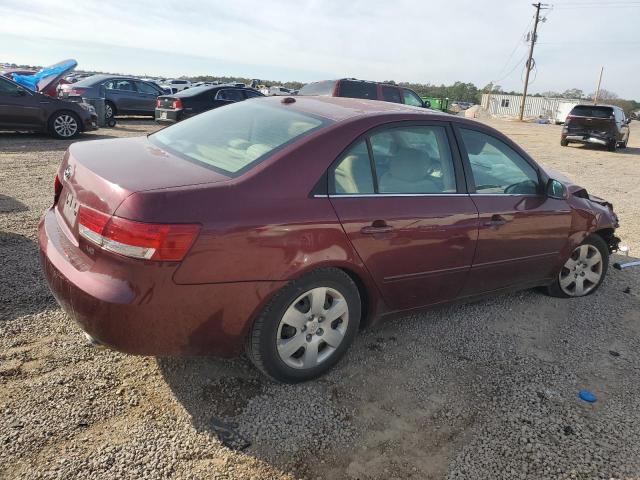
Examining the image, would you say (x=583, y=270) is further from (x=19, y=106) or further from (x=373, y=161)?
(x=19, y=106)

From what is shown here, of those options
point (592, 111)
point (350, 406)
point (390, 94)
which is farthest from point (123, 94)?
point (592, 111)

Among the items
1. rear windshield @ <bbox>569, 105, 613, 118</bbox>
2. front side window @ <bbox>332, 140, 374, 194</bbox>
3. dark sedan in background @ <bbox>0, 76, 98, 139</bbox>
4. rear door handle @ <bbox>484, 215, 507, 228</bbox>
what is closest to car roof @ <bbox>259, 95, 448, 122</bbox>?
front side window @ <bbox>332, 140, 374, 194</bbox>

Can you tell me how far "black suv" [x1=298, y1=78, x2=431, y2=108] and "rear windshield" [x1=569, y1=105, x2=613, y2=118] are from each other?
912cm

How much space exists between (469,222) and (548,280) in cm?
141

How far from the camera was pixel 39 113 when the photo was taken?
36.3 feet

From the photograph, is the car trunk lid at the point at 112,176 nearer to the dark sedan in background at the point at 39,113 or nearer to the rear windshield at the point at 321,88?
the rear windshield at the point at 321,88

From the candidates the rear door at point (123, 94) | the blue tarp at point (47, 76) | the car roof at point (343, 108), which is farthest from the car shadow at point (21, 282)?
the rear door at point (123, 94)

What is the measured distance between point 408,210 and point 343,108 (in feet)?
2.67

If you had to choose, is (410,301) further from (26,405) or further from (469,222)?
(26,405)

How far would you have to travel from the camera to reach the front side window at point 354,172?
9.13 feet

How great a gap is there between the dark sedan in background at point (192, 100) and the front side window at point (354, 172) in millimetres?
11869

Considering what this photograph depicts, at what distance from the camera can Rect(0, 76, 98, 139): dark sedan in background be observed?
10.7 meters

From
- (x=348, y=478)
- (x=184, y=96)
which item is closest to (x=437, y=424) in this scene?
(x=348, y=478)

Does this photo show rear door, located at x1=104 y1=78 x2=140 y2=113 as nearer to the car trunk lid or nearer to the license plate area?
the car trunk lid
